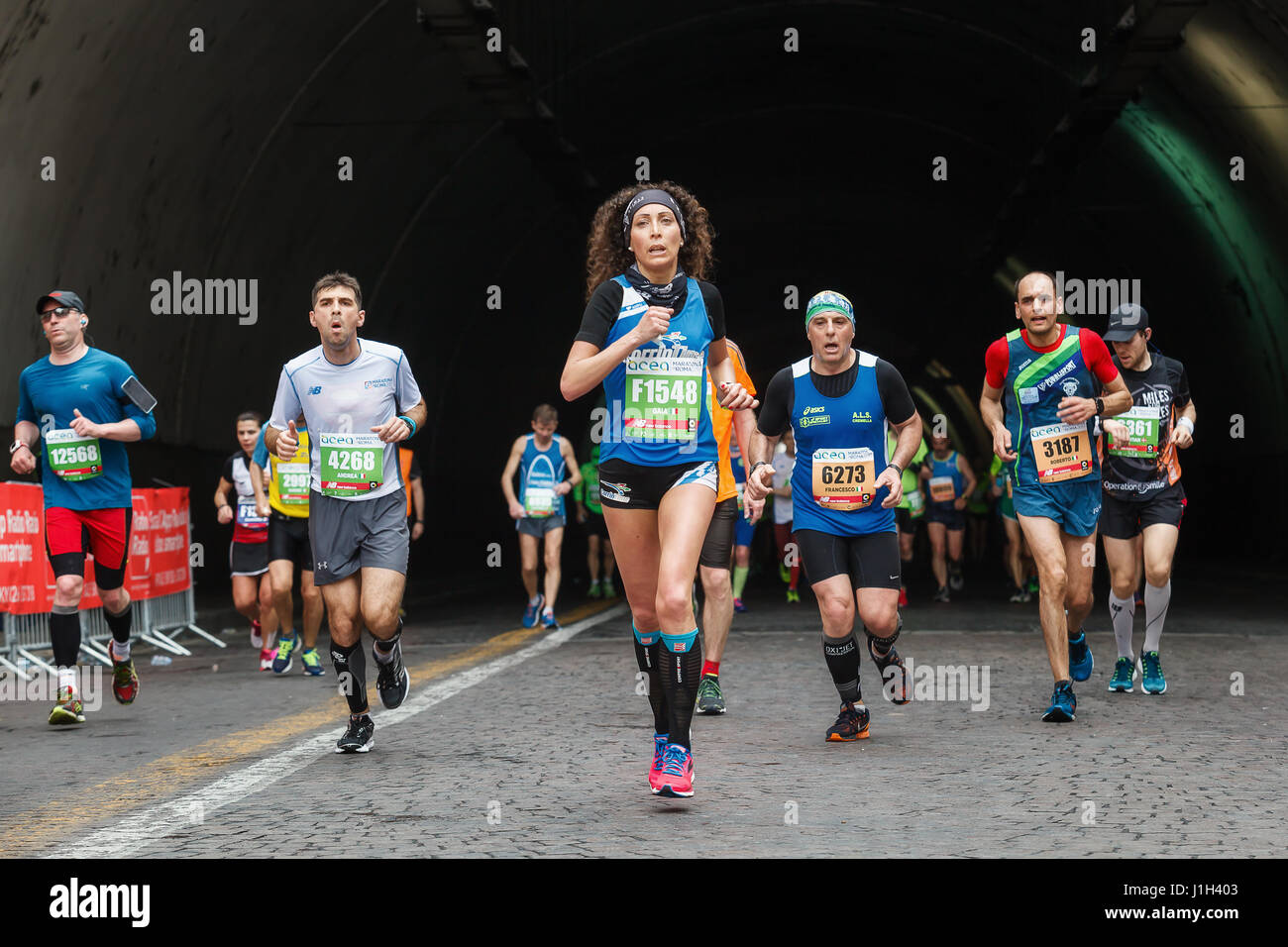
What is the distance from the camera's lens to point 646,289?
233 inches

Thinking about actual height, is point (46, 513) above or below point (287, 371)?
below

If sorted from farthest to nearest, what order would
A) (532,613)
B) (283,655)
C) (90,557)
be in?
(532,613) → (90,557) → (283,655)

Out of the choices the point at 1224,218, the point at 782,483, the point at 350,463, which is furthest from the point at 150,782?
the point at 1224,218

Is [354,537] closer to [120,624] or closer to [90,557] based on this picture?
[120,624]

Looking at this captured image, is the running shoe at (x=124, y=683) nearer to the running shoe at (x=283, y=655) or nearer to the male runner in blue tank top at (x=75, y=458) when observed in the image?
the male runner in blue tank top at (x=75, y=458)

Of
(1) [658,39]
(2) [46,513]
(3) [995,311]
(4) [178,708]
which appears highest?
(1) [658,39]

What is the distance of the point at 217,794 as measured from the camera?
19.7 ft

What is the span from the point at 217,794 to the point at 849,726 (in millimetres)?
2802

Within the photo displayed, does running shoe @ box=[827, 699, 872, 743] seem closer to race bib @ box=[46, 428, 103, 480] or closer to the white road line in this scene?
the white road line

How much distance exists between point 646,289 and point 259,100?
11.1m

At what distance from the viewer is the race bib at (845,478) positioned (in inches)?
293

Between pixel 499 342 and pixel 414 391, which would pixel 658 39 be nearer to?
pixel 499 342
